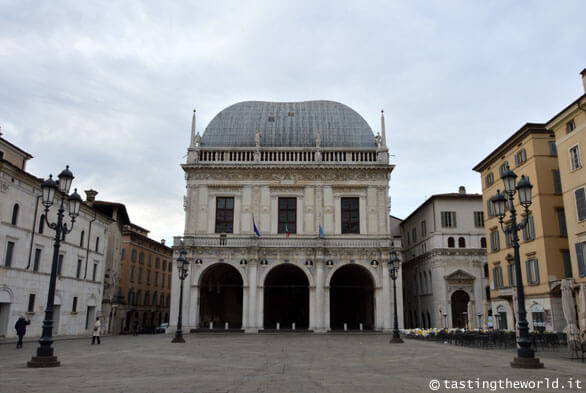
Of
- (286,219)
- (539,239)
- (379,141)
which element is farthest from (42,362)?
(379,141)

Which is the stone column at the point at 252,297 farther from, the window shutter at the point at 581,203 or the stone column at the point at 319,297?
the window shutter at the point at 581,203

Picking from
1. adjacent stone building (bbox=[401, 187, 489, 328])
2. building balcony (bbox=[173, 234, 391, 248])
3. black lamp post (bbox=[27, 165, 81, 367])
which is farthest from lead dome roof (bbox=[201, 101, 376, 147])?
black lamp post (bbox=[27, 165, 81, 367])

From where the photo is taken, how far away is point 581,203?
28.4 m

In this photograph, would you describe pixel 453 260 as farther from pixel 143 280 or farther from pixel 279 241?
pixel 143 280

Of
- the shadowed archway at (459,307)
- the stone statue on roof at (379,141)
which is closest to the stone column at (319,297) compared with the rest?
the stone statue on roof at (379,141)

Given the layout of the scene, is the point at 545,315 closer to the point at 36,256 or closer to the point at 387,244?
the point at 387,244

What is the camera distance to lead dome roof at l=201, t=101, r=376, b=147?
49.3 m

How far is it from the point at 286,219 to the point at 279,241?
9.72 ft

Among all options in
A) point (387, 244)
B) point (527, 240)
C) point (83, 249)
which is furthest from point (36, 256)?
point (527, 240)

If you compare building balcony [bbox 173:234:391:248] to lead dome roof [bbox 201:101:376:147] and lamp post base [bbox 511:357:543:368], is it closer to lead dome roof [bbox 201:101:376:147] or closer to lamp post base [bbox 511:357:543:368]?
lead dome roof [bbox 201:101:376:147]

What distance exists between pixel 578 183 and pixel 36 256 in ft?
124

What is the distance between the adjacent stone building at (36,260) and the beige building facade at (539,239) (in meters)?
34.0

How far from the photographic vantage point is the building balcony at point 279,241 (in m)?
43.5

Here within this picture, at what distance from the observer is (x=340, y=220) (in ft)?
149
